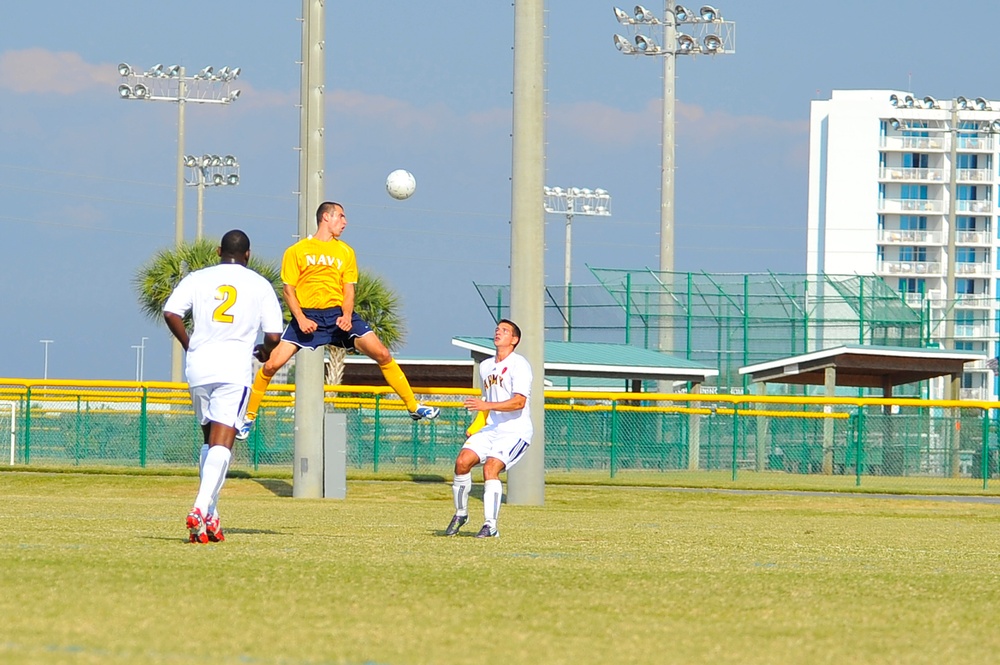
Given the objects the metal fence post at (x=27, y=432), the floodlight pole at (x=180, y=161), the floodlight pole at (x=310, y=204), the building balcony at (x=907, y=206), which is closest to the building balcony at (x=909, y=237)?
the building balcony at (x=907, y=206)

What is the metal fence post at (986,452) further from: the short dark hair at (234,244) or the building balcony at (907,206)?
the building balcony at (907,206)

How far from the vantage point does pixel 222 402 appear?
937cm

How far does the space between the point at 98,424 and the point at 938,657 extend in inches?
870

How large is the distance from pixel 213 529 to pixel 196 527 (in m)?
0.34

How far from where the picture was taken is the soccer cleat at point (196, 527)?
9.22 m

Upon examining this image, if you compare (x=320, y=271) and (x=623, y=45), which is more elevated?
(x=623, y=45)

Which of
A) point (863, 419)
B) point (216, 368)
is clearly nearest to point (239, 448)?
point (863, 419)

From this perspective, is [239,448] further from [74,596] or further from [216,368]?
[74,596]

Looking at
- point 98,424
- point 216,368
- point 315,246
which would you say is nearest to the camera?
point 216,368

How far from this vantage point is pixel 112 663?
4.93 m

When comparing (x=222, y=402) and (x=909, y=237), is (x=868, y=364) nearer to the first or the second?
(x=222, y=402)

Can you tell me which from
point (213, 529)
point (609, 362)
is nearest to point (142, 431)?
point (609, 362)

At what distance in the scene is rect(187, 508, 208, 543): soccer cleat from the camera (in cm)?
922

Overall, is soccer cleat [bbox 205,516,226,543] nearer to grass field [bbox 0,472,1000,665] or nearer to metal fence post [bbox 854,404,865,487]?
grass field [bbox 0,472,1000,665]
